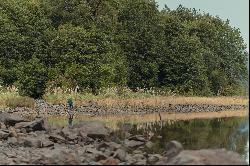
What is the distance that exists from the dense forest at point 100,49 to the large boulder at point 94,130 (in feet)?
95.5

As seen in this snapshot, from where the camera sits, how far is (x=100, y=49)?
58.8 meters

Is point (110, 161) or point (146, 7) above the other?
point (146, 7)

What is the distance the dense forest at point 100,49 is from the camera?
57719 mm

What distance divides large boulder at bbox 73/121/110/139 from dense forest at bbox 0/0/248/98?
29.1 meters

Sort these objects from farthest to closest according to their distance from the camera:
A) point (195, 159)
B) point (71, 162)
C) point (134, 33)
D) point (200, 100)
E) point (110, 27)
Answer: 1. point (134, 33)
2. point (110, 27)
3. point (200, 100)
4. point (71, 162)
5. point (195, 159)

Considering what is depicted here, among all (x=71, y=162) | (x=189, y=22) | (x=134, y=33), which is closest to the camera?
(x=71, y=162)

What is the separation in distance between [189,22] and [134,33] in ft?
56.6

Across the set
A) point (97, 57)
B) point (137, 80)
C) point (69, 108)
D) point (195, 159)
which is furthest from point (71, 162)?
point (137, 80)

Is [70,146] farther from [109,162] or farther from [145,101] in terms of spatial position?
[145,101]

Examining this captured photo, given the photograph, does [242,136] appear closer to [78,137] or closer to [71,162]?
[78,137]

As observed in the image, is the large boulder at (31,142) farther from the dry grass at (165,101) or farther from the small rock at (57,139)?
the dry grass at (165,101)

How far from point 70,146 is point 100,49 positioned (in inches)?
1459

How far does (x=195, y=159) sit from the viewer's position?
416 inches

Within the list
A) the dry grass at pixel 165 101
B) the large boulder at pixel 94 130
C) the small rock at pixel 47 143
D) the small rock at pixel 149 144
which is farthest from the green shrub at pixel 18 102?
the small rock at pixel 149 144
